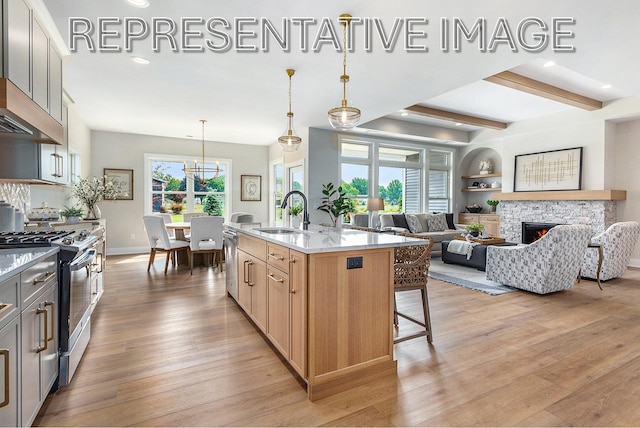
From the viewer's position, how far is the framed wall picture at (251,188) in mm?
8094

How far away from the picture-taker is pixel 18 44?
6.68 feet

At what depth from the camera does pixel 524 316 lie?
318 centimetres

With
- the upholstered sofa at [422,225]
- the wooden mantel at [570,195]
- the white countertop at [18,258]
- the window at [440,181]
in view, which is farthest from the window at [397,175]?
the white countertop at [18,258]

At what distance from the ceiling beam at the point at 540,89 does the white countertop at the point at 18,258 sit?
186 inches

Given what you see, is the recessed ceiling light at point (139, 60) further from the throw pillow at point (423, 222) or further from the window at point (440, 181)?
the window at point (440, 181)

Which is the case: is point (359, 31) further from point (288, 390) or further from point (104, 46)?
point (288, 390)

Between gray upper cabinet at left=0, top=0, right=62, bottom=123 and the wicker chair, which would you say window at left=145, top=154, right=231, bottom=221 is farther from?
the wicker chair

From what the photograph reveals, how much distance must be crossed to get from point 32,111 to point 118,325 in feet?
6.12

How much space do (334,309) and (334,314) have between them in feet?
0.10

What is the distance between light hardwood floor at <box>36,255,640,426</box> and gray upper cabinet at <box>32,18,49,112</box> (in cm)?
192

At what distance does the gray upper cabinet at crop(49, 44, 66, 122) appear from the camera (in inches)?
104

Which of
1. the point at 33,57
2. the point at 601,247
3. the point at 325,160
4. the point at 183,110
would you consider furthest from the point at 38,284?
the point at 601,247

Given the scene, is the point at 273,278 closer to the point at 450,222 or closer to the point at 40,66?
the point at 40,66

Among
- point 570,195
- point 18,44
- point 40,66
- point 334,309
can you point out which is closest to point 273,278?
point 334,309
